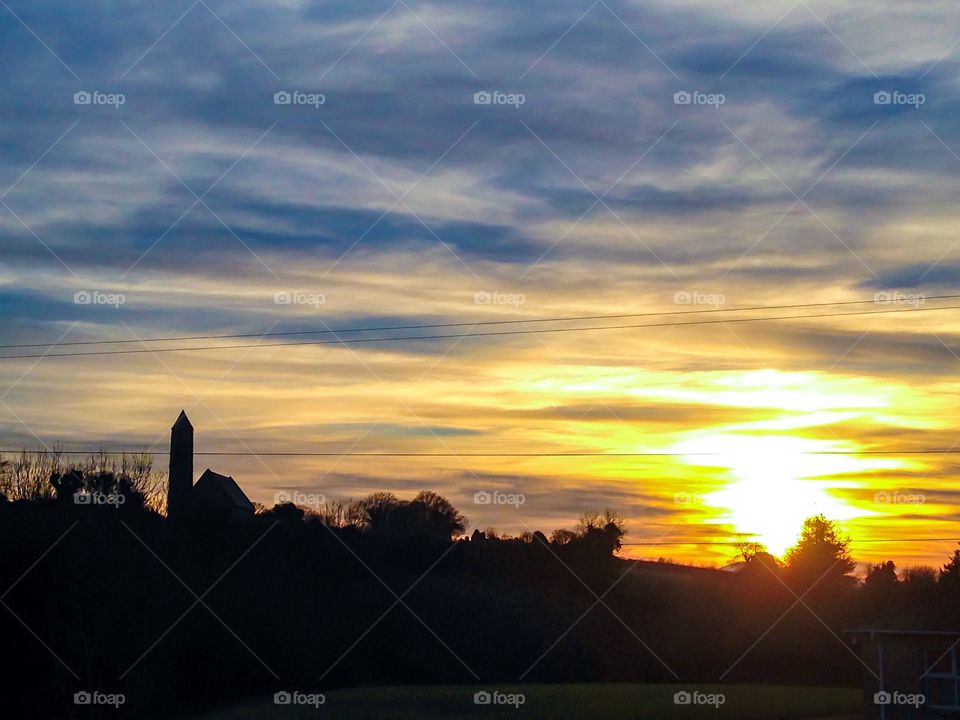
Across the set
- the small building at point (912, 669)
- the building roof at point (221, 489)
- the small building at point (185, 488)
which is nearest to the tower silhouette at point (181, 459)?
the small building at point (185, 488)

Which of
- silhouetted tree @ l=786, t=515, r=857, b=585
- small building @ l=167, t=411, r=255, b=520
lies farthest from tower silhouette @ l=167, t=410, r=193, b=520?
silhouetted tree @ l=786, t=515, r=857, b=585

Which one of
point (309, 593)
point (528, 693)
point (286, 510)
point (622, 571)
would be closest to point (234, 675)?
point (309, 593)

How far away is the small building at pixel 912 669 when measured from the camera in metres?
33.4

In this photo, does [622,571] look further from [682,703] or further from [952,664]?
[952,664]

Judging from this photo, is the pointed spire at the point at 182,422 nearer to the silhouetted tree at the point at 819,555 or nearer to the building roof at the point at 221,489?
the building roof at the point at 221,489

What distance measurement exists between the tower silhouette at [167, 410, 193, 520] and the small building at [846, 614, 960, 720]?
31194 mm

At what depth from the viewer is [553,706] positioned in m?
37.4

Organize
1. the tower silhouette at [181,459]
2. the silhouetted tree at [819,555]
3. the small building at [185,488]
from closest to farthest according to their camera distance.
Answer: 1. the small building at [185,488]
2. the tower silhouette at [181,459]
3. the silhouetted tree at [819,555]

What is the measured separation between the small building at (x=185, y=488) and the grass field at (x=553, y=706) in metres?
9.93

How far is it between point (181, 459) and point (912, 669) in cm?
3616

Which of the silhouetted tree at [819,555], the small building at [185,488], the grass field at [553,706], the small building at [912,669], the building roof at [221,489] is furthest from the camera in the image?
the silhouetted tree at [819,555]

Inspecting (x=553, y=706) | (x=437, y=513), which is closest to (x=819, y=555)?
(x=437, y=513)

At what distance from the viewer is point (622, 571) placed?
60562 mm

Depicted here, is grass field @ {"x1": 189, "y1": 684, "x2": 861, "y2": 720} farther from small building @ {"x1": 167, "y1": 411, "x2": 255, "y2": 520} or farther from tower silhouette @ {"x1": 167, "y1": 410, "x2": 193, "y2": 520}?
tower silhouette @ {"x1": 167, "y1": 410, "x2": 193, "y2": 520}
